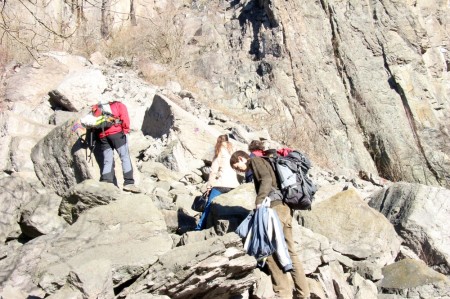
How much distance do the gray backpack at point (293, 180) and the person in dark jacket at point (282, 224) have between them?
0.06 m

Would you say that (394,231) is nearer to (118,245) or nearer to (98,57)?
(118,245)

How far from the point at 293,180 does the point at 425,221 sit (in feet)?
9.59

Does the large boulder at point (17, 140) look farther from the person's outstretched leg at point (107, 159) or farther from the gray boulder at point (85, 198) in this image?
the gray boulder at point (85, 198)

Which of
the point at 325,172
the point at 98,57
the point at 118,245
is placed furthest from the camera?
the point at 98,57

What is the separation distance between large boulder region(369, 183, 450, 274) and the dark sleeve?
2966mm

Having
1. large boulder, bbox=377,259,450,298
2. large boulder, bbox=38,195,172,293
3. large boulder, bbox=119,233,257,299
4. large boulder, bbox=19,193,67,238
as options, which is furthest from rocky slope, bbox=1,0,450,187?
large boulder, bbox=119,233,257,299

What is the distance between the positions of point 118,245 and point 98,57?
351 inches

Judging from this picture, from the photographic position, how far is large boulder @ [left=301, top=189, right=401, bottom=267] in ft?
21.7

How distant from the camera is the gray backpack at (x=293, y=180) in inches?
196

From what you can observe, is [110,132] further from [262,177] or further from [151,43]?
[151,43]

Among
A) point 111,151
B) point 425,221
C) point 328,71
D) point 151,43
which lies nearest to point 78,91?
point 111,151

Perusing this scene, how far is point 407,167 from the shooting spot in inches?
521

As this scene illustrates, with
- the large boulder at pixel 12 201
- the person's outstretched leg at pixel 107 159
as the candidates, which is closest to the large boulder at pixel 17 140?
the large boulder at pixel 12 201

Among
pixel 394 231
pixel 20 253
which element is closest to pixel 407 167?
pixel 394 231
